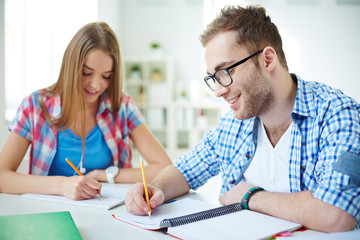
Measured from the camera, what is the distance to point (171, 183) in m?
1.32

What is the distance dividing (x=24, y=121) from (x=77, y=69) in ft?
1.09

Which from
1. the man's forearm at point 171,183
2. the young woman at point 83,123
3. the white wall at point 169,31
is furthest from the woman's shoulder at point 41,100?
the white wall at point 169,31

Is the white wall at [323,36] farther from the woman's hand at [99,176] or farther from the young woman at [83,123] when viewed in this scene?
the woman's hand at [99,176]

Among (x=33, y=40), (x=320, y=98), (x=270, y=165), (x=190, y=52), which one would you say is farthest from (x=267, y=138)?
(x=190, y=52)

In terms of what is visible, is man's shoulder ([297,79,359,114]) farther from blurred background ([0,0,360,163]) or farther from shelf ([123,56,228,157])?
shelf ([123,56,228,157])

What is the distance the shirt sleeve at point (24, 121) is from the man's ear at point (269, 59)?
41.9 inches

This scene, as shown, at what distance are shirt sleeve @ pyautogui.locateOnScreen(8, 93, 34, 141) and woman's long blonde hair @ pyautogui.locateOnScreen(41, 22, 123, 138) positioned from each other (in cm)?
6

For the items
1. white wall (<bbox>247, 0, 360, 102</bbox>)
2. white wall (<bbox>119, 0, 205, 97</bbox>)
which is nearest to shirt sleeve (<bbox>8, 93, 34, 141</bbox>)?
white wall (<bbox>119, 0, 205, 97</bbox>)

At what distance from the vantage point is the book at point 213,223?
33.7 inches

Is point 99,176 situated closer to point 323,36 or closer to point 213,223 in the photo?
point 213,223

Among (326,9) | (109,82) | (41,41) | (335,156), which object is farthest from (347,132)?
(326,9)

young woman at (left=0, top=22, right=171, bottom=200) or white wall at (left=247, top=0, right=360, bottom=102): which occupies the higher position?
white wall at (left=247, top=0, right=360, bottom=102)

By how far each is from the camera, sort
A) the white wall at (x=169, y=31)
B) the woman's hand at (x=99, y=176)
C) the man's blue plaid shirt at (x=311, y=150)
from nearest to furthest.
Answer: the man's blue plaid shirt at (x=311, y=150) → the woman's hand at (x=99, y=176) → the white wall at (x=169, y=31)

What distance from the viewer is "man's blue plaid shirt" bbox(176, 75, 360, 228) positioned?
956 mm
